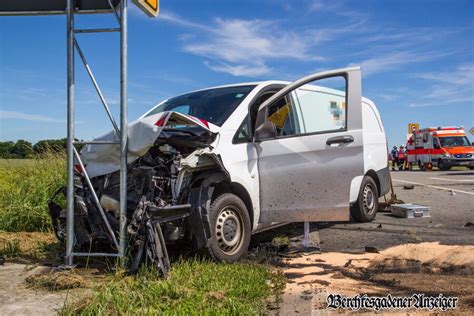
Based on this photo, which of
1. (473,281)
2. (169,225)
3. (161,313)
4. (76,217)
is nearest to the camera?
(161,313)

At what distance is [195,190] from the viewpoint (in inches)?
193

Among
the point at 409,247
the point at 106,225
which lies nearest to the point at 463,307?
the point at 409,247

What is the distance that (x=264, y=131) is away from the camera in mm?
5484

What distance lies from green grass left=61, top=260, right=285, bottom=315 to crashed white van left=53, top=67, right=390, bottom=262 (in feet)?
1.51

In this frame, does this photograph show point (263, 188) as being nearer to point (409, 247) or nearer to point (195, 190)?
point (195, 190)

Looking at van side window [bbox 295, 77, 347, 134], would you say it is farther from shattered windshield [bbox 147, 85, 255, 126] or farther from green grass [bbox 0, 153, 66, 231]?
green grass [bbox 0, 153, 66, 231]

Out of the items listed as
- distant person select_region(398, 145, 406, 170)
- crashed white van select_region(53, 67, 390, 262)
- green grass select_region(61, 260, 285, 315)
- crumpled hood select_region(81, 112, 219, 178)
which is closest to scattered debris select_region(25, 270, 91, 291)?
green grass select_region(61, 260, 285, 315)

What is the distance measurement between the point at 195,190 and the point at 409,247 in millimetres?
2774

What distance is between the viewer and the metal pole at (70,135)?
4953 mm

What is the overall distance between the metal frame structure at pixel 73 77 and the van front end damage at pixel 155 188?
0.32ft

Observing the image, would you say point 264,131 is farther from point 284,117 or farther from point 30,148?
point 30,148

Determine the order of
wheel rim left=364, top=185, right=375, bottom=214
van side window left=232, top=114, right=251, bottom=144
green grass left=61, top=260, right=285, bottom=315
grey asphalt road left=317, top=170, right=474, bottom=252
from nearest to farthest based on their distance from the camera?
green grass left=61, top=260, right=285, bottom=315 < van side window left=232, top=114, right=251, bottom=144 < grey asphalt road left=317, top=170, right=474, bottom=252 < wheel rim left=364, top=185, right=375, bottom=214

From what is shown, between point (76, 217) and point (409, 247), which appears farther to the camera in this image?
point (409, 247)

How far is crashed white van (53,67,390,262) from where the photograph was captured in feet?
15.9
